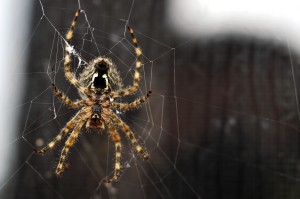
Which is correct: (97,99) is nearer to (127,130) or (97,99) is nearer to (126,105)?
(126,105)

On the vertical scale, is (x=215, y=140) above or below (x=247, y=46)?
below

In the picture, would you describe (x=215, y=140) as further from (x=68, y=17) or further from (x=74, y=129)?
(x=74, y=129)

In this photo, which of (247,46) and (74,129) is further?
(247,46)

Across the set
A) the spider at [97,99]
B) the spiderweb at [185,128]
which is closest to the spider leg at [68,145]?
the spider at [97,99]

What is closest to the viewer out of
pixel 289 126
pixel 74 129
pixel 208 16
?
pixel 74 129

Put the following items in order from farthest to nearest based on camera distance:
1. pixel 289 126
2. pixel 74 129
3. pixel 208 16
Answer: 1. pixel 289 126
2. pixel 208 16
3. pixel 74 129

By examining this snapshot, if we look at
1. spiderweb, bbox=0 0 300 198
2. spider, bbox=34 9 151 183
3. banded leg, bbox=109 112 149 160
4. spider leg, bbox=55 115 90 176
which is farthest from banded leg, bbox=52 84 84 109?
spiderweb, bbox=0 0 300 198

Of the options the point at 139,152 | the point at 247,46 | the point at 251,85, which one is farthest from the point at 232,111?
the point at 139,152

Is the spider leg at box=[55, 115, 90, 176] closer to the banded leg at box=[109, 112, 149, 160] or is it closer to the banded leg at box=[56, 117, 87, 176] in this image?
the banded leg at box=[56, 117, 87, 176]
